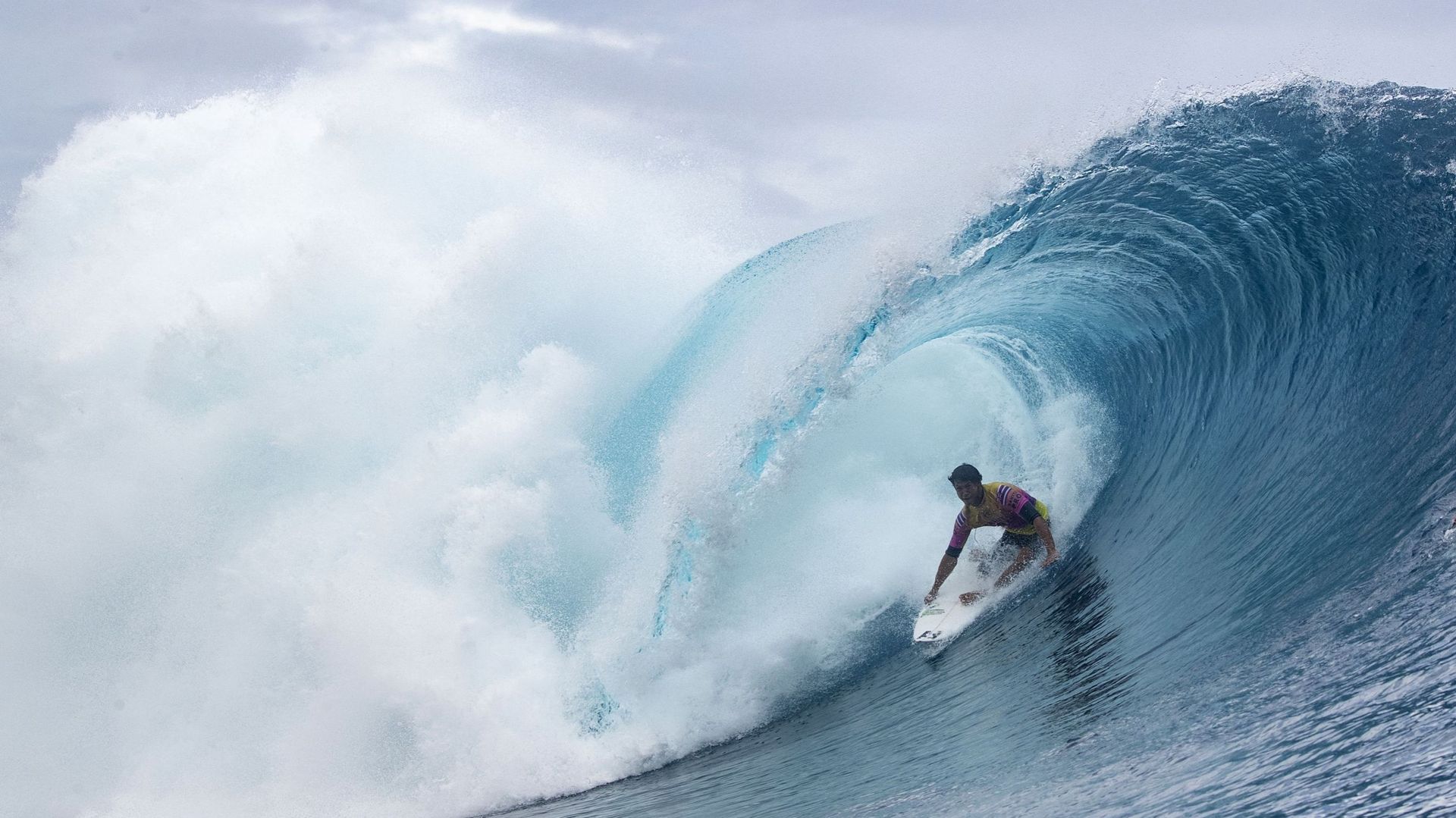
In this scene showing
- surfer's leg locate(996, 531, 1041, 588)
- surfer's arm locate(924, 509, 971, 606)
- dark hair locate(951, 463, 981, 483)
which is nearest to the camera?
dark hair locate(951, 463, 981, 483)

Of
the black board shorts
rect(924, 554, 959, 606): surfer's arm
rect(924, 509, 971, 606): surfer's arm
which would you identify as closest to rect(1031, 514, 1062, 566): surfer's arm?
the black board shorts

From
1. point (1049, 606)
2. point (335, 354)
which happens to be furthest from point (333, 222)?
point (1049, 606)

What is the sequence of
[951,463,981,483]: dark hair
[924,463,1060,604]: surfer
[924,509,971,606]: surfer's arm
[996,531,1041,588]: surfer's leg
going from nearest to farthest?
[951,463,981,483]: dark hair, [924,463,1060,604]: surfer, [924,509,971,606]: surfer's arm, [996,531,1041,588]: surfer's leg

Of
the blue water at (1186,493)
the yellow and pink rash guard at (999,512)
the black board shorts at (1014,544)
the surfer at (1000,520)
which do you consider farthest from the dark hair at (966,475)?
the blue water at (1186,493)

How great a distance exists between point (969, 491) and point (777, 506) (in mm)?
2726

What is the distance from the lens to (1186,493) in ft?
24.5

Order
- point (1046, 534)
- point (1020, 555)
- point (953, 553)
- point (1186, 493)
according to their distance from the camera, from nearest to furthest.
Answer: point (1186, 493)
point (1046, 534)
point (953, 553)
point (1020, 555)

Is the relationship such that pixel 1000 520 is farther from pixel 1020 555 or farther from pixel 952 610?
pixel 952 610

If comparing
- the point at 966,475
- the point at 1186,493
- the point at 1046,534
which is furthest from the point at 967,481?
the point at 1186,493

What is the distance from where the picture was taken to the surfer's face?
7359 mm

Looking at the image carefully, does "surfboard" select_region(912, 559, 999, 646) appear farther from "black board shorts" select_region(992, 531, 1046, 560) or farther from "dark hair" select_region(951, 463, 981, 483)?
"dark hair" select_region(951, 463, 981, 483)

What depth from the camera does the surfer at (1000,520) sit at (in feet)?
24.4

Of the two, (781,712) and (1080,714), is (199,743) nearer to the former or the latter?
(781,712)

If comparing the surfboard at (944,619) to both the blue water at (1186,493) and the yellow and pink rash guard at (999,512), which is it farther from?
the yellow and pink rash guard at (999,512)
